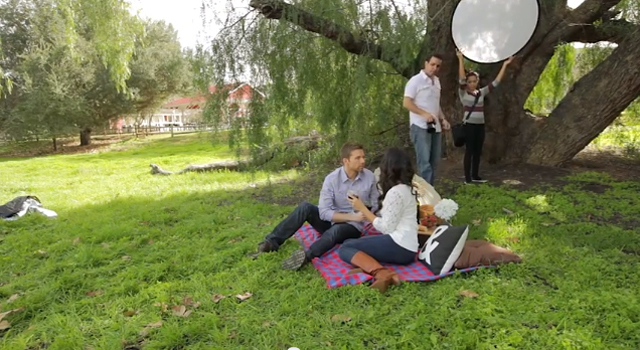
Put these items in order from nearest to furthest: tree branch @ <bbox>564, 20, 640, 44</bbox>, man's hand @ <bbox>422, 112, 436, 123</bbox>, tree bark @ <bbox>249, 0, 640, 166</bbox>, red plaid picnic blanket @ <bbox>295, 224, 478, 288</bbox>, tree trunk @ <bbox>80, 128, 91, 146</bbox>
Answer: red plaid picnic blanket @ <bbox>295, 224, 478, 288</bbox>, man's hand @ <bbox>422, 112, 436, 123</bbox>, tree bark @ <bbox>249, 0, 640, 166</bbox>, tree branch @ <bbox>564, 20, 640, 44</bbox>, tree trunk @ <bbox>80, 128, 91, 146</bbox>

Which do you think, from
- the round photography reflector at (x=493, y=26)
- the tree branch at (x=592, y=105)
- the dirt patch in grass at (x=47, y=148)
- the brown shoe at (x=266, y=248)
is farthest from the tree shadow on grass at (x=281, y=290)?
the dirt patch in grass at (x=47, y=148)

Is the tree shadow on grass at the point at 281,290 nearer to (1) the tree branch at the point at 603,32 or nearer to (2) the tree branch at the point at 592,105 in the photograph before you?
(2) the tree branch at the point at 592,105

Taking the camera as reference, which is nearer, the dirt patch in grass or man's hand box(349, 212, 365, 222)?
man's hand box(349, 212, 365, 222)

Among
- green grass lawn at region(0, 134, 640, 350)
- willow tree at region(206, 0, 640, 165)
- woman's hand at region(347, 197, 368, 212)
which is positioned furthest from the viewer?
willow tree at region(206, 0, 640, 165)

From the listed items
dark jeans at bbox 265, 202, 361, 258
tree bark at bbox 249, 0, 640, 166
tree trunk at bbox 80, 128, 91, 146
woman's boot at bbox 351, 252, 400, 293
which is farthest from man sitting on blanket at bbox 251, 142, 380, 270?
tree trunk at bbox 80, 128, 91, 146

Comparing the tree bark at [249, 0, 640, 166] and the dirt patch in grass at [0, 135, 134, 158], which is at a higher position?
the tree bark at [249, 0, 640, 166]

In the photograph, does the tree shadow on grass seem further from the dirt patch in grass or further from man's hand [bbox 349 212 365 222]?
the dirt patch in grass

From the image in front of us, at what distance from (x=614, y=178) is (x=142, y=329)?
584 cm

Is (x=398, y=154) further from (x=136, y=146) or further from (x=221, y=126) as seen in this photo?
(x=136, y=146)

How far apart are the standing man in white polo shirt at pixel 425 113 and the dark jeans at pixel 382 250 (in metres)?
1.56

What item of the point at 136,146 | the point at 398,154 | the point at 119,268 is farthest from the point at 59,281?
the point at 136,146

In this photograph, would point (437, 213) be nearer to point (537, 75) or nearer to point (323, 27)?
point (323, 27)

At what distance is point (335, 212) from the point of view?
3340mm

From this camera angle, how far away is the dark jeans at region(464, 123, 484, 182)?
5176 millimetres
